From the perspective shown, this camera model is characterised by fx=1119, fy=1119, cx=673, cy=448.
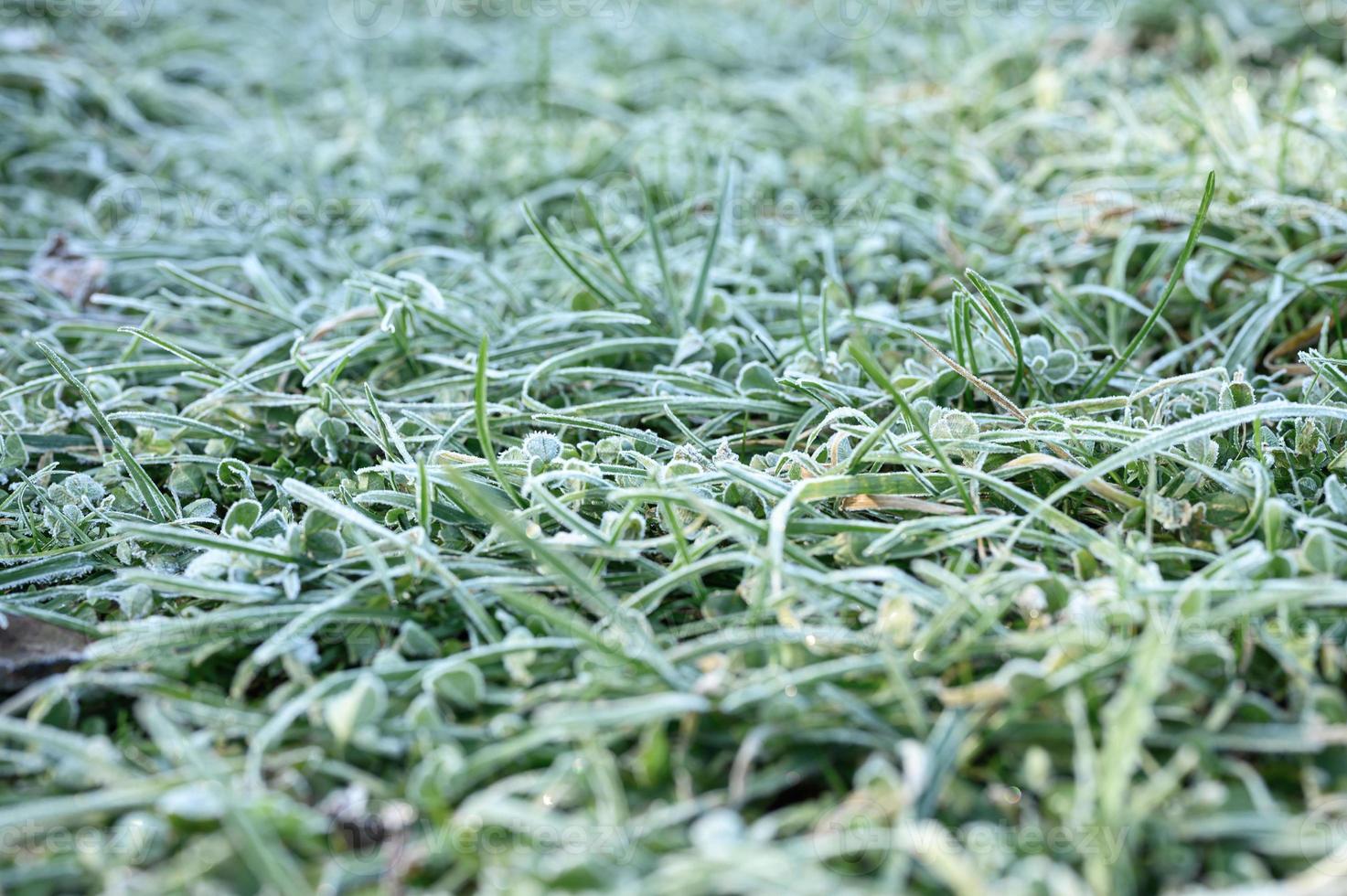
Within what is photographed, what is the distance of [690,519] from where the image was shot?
3.61 ft

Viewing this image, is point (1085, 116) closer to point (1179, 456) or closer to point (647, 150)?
point (647, 150)

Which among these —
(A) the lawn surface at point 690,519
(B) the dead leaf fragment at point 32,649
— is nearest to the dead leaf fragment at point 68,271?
(A) the lawn surface at point 690,519

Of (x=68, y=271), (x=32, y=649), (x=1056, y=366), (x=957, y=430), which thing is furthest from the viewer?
(x=68, y=271)

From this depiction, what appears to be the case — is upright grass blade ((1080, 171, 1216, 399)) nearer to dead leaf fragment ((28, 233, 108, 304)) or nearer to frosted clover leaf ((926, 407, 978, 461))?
frosted clover leaf ((926, 407, 978, 461))

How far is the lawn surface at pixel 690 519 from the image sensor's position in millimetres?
777

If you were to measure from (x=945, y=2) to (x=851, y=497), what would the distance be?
2523 mm

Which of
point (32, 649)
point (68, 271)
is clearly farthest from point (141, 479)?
point (68, 271)

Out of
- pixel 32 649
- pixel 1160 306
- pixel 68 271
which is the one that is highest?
pixel 1160 306

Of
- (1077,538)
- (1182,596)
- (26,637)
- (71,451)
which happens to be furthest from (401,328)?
(1182,596)

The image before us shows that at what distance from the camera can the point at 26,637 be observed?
102cm

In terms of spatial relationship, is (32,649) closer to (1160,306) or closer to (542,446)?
(542,446)

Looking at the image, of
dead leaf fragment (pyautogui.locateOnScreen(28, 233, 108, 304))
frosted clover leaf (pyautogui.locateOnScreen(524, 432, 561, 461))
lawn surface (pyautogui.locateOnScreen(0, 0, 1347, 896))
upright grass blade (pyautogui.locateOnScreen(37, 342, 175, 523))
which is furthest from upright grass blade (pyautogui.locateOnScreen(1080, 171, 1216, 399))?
dead leaf fragment (pyautogui.locateOnScreen(28, 233, 108, 304))

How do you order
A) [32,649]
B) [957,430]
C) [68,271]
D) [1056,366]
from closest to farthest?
[32,649], [957,430], [1056,366], [68,271]

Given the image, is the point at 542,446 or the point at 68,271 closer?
the point at 542,446
